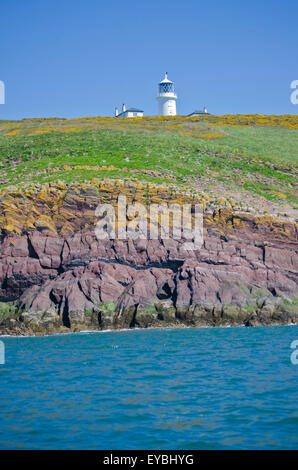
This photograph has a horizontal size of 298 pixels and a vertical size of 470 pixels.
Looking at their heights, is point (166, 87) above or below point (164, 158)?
above

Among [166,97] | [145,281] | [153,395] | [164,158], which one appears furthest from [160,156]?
[166,97]

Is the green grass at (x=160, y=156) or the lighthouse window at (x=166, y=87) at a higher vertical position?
the lighthouse window at (x=166, y=87)

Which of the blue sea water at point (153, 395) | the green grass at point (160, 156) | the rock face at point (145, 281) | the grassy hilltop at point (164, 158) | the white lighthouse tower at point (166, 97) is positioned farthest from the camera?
the white lighthouse tower at point (166, 97)

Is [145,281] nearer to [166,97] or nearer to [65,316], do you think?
[65,316]

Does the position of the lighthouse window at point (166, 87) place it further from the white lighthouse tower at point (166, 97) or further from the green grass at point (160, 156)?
the green grass at point (160, 156)

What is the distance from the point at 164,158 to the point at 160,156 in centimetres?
79

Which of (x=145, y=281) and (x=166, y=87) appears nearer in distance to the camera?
(x=145, y=281)

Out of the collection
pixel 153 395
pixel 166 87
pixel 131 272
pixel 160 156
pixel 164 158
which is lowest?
pixel 131 272

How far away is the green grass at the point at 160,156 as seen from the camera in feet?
156

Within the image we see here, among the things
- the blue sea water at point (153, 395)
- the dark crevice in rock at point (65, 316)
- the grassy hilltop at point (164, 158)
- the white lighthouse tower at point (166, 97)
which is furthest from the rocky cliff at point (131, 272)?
the white lighthouse tower at point (166, 97)

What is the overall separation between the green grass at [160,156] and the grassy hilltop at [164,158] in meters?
0.10

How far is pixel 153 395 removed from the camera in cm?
1540
